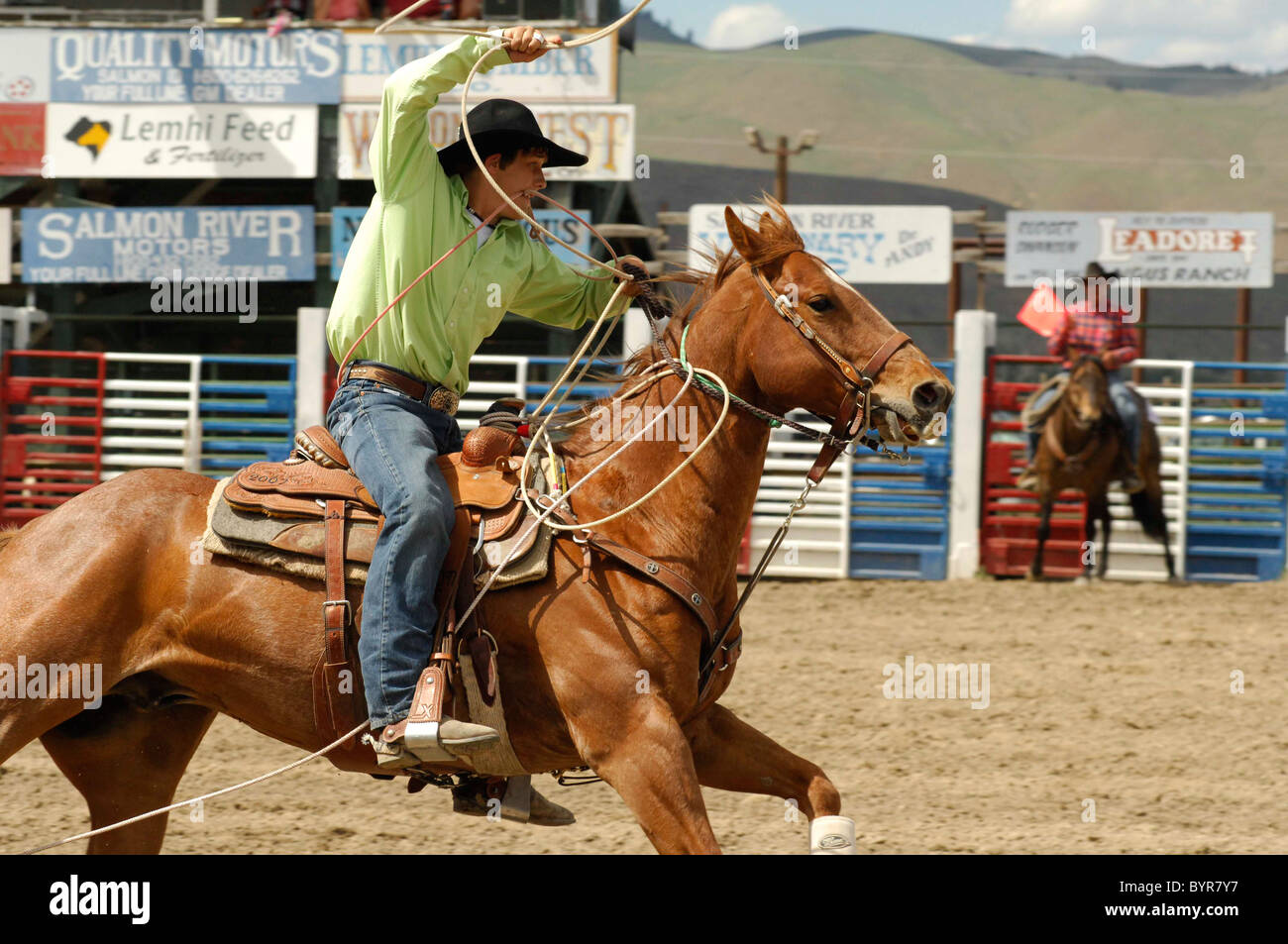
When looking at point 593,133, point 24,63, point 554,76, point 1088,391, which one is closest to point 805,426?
point 1088,391

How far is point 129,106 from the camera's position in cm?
1452

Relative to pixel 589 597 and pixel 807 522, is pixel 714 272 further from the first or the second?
pixel 807 522


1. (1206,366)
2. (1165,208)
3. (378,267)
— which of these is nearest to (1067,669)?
(1206,366)

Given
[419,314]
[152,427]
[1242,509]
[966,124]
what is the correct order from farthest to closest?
1. [966,124]
2. [152,427]
3. [1242,509]
4. [419,314]

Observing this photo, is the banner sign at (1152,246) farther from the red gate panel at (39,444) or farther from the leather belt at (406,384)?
the leather belt at (406,384)

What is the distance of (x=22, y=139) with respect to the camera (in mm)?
14797

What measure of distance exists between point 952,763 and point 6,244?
481 inches

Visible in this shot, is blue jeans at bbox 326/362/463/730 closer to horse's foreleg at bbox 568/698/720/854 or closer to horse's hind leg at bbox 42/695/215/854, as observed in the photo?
horse's foreleg at bbox 568/698/720/854

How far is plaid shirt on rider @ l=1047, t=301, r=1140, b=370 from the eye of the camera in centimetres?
1084

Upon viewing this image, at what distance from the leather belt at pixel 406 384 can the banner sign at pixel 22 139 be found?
1285 centimetres

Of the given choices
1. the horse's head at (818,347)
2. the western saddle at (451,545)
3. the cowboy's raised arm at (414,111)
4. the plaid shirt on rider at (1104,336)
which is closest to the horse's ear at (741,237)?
the horse's head at (818,347)

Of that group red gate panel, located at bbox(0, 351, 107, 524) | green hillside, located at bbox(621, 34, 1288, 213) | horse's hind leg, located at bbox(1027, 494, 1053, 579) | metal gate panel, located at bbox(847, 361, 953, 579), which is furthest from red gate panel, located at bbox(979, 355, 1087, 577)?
green hillside, located at bbox(621, 34, 1288, 213)

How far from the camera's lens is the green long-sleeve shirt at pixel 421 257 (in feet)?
11.5

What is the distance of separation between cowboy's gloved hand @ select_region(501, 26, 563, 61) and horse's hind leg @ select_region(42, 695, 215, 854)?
6.53 feet
